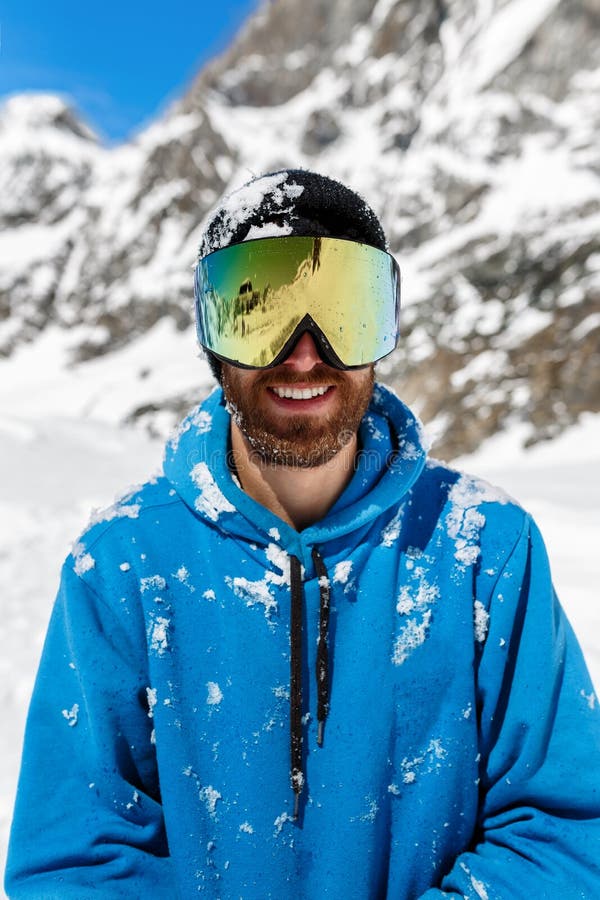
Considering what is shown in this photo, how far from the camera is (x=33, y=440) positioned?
38.2ft

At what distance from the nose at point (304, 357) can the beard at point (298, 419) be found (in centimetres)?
2

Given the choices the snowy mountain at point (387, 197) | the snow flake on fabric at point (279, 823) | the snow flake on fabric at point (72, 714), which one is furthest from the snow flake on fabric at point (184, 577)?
the snowy mountain at point (387, 197)

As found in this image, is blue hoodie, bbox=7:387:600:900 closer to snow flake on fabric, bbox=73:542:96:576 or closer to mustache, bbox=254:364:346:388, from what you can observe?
snow flake on fabric, bbox=73:542:96:576

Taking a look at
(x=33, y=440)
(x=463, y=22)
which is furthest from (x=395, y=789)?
(x=463, y=22)

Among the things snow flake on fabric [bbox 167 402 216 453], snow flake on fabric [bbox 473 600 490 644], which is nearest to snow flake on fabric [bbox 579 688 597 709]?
snow flake on fabric [bbox 473 600 490 644]

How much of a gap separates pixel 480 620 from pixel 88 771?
3.71 feet

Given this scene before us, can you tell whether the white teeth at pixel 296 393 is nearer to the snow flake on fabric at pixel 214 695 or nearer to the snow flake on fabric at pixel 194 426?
the snow flake on fabric at pixel 194 426

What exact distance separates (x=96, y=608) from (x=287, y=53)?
3226 inches

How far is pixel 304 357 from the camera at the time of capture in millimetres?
1888

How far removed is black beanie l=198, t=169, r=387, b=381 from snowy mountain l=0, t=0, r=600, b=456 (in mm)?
13888

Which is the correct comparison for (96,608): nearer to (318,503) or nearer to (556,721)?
(318,503)

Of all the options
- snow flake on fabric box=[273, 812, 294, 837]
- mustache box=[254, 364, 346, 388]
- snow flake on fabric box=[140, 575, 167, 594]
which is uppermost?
mustache box=[254, 364, 346, 388]

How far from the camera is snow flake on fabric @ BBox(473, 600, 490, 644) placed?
5.74 ft

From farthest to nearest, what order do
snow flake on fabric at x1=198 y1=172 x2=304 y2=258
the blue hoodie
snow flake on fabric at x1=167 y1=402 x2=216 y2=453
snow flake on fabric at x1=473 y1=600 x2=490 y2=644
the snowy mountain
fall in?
the snowy mountain < snow flake on fabric at x1=167 y1=402 x2=216 y2=453 < snow flake on fabric at x1=198 y1=172 x2=304 y2=258 < snow flake on fabric at x1=473 y1=600 x2=490 y2=644 < the blue hoodie
